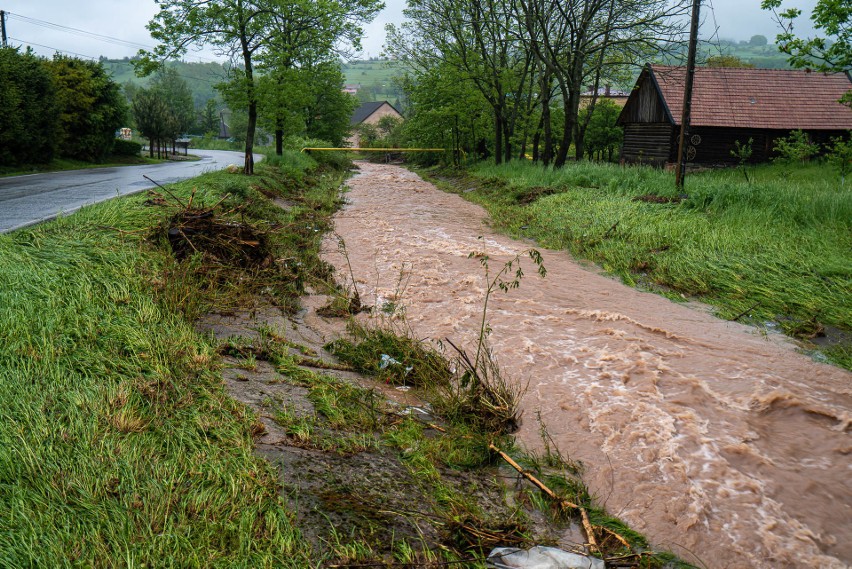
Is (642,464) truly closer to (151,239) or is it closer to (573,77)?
(151,239)

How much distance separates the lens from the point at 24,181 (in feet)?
48.9

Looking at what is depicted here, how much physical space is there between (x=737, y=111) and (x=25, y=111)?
31.0 metres

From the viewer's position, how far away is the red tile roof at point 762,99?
30562 millimetres

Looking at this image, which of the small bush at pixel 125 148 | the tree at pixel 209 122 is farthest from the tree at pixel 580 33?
the tree at pixel 209 122

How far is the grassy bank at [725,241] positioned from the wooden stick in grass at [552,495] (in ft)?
13.5

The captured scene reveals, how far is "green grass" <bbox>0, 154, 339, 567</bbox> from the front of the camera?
2.80 m

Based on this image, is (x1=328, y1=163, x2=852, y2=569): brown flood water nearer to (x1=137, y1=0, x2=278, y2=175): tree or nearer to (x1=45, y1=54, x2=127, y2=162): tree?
(x1=137, y1=0, x2=278, y2=175): tree

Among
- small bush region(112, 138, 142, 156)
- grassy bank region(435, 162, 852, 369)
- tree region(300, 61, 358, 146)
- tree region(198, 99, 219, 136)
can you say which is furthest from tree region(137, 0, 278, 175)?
tree region(198, 99, 219, 136)

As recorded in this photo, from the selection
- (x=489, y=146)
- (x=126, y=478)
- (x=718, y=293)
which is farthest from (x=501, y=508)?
(x=489, y=146)

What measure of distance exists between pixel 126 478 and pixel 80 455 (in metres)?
0.34

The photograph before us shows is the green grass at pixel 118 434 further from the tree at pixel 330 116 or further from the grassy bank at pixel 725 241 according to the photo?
the tree at pixel 330 116

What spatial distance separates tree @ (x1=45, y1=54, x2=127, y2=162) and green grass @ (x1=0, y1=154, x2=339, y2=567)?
2095 centimetres

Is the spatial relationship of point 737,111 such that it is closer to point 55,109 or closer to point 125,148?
point 55,109

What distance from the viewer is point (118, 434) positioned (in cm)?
354
